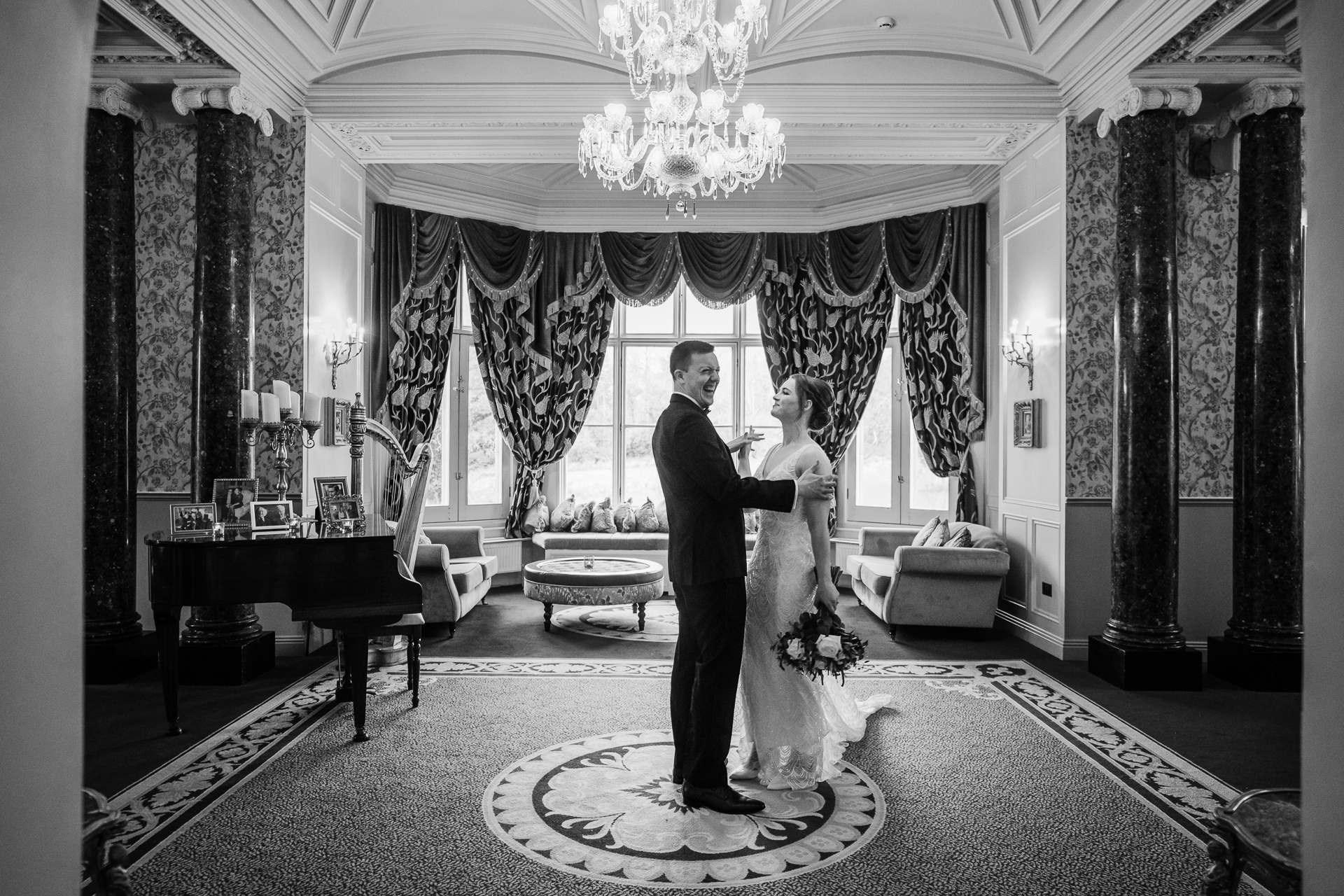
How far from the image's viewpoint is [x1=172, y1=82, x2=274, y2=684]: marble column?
5.12 m

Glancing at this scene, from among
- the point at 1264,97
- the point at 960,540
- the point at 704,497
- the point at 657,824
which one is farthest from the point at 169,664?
the point at 1264,97

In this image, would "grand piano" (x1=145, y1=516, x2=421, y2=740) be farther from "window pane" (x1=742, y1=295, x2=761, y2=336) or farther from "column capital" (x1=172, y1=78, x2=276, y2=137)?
"window pane" (x1=742, y1=295, x2=761, y2=336)

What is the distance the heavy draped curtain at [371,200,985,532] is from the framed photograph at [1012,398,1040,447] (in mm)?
1034

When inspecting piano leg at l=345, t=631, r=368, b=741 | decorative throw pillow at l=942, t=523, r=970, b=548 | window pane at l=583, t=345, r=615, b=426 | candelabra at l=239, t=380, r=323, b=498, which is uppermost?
window pane at l=583, t=345, r=615, b=426

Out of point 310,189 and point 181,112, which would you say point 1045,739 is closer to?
point 310,189

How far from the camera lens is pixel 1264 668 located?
5039mm

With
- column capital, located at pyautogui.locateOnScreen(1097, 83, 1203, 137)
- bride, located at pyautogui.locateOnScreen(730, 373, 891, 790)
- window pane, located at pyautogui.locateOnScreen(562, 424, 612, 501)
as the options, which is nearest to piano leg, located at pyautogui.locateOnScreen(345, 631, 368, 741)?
bride, located at pyautogui.locateOnScreen(730, 373, 891, 790)

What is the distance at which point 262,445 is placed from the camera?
5.54 metres

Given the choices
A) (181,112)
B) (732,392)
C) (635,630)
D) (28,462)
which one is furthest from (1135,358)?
(181,112)

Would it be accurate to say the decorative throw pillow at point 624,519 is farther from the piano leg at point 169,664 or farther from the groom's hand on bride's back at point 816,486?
the groom's hand on bride's back at point 816,486

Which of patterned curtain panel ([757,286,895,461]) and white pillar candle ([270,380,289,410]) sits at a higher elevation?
patterned curtain panel ([757,286,895,461])

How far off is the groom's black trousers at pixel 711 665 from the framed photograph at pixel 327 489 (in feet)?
7.71

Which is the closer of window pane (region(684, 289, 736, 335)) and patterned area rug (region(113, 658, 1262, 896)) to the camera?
patterned area rug (region(113, 658, 1262, 896))

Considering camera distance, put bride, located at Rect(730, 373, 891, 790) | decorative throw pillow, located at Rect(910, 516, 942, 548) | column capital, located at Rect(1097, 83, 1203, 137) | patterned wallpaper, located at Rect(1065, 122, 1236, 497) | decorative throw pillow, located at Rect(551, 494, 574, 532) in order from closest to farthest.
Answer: bride, located at Rect(730, 373, 891, 790), column capital, located at Rect(1097, 83, 1203, 137), patterned wallpaper, located at Rect(1065, 122, 1236, 497), decorative throw pillow, located at Rect(910, 516, 942, 548), decorative throw pillow, located at Rect(551, 494, 574, 532)
